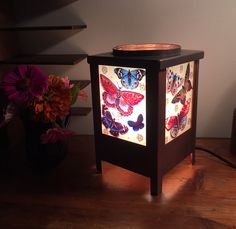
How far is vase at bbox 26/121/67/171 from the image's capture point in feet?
3.78

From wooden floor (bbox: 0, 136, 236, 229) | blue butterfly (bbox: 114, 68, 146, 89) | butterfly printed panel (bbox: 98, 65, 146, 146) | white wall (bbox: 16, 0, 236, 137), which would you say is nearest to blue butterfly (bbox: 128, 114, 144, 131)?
butterfly printed panel (bbox: 98, 65, 146, 146)

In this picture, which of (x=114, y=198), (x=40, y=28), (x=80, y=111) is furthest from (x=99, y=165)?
(x=40, y=28)

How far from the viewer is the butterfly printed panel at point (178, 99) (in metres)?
1.01

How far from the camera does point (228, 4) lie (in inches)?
51.6

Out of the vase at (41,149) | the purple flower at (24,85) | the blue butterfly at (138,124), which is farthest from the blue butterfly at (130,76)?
the vase at (41,149)

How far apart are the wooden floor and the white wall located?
0.90ft

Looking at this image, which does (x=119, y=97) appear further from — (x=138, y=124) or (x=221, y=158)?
(x=221, y=158)

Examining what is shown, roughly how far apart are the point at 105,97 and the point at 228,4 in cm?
73

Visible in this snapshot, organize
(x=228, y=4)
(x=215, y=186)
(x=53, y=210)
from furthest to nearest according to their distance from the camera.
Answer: (x=228, y=4)
(x=215, y=186)
(x=53, y=210)

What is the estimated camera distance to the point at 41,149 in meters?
1.17

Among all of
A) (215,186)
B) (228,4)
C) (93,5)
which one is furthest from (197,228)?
(93,5)

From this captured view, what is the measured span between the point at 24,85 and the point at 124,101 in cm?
35

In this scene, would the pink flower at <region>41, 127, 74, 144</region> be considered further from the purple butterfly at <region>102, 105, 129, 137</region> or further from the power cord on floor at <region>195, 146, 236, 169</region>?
the power cord on floor at <region>195, 146, 236, 169</region>

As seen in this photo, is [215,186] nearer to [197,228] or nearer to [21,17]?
[197,228]
